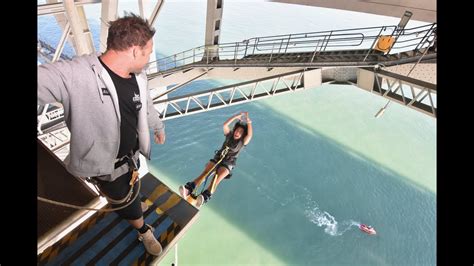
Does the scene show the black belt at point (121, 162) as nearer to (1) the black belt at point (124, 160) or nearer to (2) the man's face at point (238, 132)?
(1) the black belt at point (124, 160)

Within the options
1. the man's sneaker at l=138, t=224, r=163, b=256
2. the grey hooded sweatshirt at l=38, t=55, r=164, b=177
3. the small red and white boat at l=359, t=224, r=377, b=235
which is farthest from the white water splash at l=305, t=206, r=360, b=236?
the grey hooded sweatshirt at l=38, t=55, r=164, b=177

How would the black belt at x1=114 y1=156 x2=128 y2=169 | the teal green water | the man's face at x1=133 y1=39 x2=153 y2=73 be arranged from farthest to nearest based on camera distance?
the teal green water, the black belt at x1=114 y1=156 x2=128 y2=169, the man's face at x1=133 y1=39 x2=153 y2=73

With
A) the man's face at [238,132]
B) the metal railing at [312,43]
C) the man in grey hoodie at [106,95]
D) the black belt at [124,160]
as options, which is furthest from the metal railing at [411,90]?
the black belt at [124,160]

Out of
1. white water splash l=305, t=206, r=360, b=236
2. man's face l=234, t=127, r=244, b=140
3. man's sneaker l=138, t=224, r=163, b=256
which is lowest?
white water splash l=305, t=206, r=360, b=236

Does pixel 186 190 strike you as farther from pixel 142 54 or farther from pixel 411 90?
pixel 411 90

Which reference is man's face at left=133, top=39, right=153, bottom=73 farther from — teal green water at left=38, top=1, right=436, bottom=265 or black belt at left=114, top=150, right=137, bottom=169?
teal green water at left=38, top=1, right=436, bottom=265
